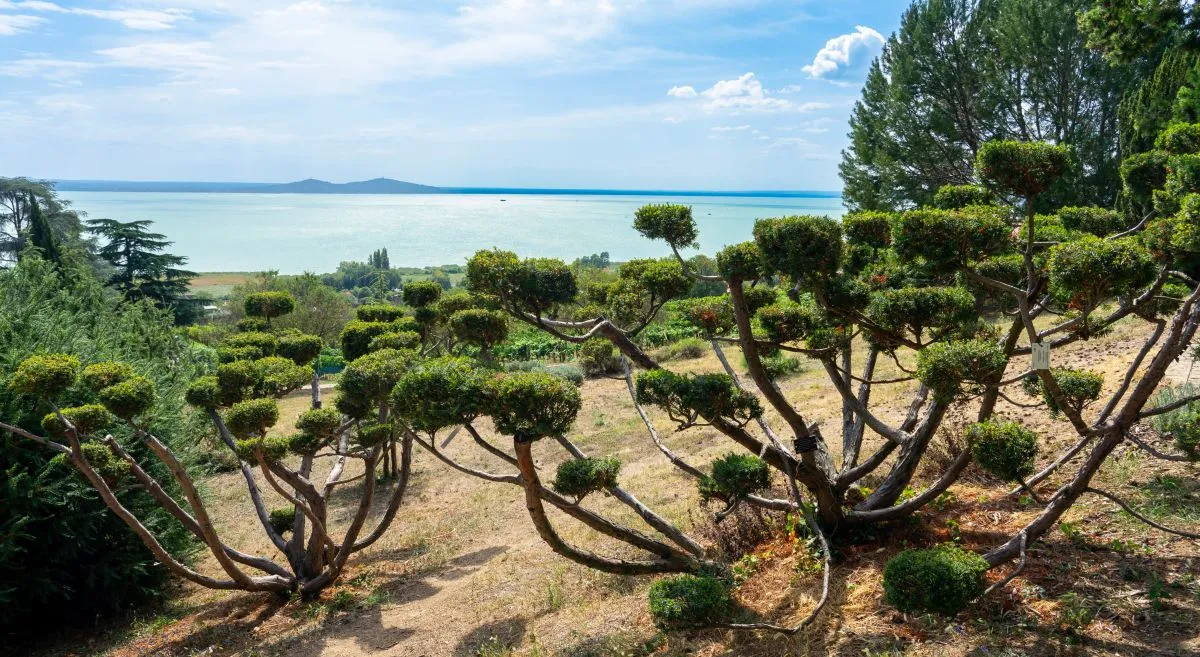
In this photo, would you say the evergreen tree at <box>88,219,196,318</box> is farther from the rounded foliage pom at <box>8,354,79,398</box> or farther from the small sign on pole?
the small sign on pole

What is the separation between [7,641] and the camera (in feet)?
31.5

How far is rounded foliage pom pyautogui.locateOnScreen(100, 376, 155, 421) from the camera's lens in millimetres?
7613

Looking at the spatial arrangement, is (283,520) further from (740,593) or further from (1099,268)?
(1099,268)

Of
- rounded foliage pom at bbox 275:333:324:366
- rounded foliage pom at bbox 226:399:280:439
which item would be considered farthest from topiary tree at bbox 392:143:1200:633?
rounded foliage pom at bbox 275:333:324:366

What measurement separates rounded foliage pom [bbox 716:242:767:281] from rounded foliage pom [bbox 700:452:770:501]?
1.57 metres

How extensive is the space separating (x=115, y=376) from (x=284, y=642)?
11.3 feet

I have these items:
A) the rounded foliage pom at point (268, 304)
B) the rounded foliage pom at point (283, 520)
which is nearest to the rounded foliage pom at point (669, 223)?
the rounded foliage pom at point (283, 520)

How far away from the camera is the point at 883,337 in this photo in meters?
6.54

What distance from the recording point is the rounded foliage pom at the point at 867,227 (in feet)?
22.5

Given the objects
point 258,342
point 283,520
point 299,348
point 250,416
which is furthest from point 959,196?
point 258,342

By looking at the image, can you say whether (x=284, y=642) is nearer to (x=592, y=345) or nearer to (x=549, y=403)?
(x=549, y=403)

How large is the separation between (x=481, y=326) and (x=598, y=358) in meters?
15.5

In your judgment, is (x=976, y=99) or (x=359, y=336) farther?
(x=976, y=99)

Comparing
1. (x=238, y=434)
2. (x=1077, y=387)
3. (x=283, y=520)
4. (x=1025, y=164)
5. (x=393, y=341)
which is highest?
(x=1025, y=164)
